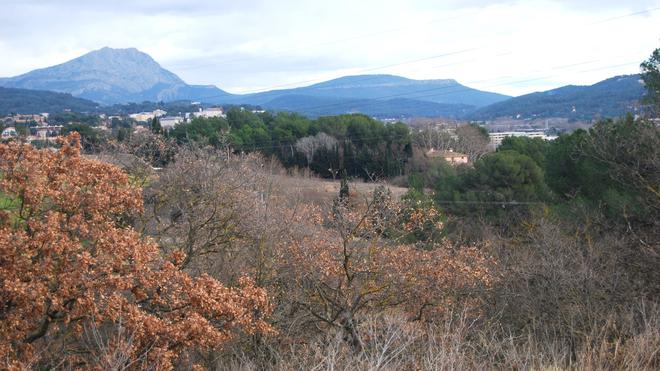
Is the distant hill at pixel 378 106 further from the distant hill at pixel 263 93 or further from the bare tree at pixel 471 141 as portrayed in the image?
the bare tree at pixel 471 141

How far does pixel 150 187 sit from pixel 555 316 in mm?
9520

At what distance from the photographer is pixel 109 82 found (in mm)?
155375

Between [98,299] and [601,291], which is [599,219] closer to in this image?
[601,291]

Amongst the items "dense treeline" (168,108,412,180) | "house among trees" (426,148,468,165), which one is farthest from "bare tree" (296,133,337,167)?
"house among trees" (426,148,468,165)

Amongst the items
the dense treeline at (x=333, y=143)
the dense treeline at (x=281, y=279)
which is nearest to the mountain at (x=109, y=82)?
the dense treeline at (x=333, y=143)

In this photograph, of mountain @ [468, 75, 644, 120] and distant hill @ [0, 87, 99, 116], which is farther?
distant hill @ [0, 87, 99, 116]

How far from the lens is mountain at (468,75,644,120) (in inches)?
2281

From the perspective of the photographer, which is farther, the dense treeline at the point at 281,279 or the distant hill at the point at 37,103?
the distant hill at the point at 37,103

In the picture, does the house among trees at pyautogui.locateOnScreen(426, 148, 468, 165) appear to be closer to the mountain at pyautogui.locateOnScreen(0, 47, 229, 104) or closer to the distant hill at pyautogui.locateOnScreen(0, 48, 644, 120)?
the distant hill at pyautogui.locateOnScreen(0, 48, 644, 120)

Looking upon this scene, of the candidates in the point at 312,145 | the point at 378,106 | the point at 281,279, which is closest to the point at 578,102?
Answer: the point at 312,145

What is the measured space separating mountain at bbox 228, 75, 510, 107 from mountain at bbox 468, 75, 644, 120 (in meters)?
55.5

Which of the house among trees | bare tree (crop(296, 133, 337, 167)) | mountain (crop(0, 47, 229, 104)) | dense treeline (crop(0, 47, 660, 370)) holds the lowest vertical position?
the house among trees

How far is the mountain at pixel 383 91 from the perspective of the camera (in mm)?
162000

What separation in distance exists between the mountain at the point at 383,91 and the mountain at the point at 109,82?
19.0 meters
